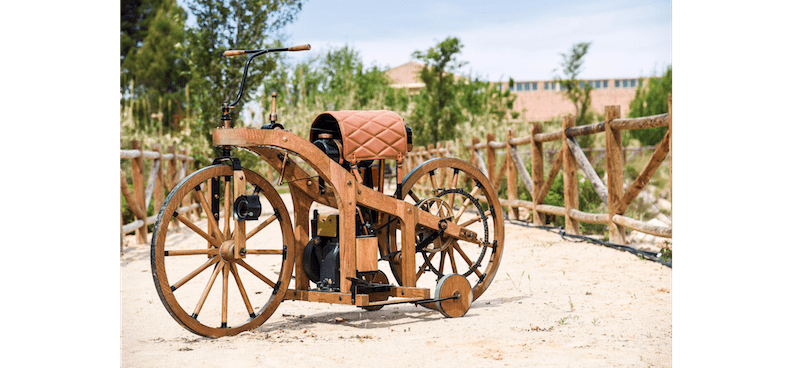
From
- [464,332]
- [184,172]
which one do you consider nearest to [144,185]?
[184,172]

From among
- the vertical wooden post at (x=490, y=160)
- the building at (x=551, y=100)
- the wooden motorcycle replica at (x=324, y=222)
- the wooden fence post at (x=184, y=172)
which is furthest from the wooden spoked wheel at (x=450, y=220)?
the building at (x=551, y=100)

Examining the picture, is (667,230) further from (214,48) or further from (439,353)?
(214,48)

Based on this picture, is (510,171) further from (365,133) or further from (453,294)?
(365,133)

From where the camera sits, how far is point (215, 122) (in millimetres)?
10734

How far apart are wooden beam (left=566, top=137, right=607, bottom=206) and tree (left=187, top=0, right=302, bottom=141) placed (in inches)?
148

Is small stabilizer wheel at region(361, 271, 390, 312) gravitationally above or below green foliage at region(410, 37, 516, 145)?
below

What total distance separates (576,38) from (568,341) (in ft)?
5.54

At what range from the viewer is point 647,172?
21.7 ft

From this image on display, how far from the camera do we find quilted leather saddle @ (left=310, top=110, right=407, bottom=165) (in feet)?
12.6

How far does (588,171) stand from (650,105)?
12677mm

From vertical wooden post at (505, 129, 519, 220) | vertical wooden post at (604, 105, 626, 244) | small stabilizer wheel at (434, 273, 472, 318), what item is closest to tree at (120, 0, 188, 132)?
small stabilizer wheel at (434, 273, 472, 318)

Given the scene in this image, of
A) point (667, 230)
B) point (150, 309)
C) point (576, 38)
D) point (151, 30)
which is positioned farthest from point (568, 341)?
point (151, 30)

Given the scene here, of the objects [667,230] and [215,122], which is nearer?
[667,230]

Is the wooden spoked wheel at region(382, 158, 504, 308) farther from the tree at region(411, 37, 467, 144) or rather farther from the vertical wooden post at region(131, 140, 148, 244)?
the tree at region(411, 37, 467, 144)
